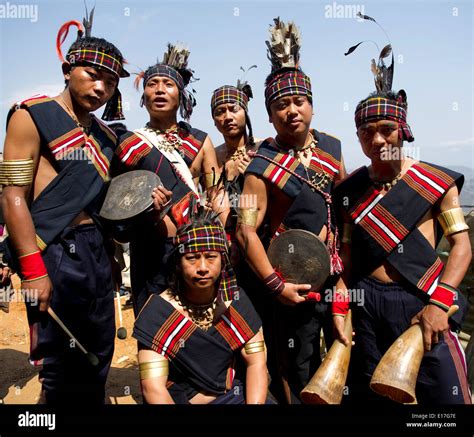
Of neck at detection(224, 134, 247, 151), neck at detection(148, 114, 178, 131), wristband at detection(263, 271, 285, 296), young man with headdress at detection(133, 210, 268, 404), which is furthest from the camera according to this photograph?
neck at detection(224, 134, 247, 151)

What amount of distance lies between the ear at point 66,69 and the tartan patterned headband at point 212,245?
4.58 feet

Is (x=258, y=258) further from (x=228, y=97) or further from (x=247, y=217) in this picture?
(x=228, y=97)

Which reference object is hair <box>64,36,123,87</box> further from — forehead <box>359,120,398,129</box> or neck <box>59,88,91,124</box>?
forehead <box>359,120,398,129</box>

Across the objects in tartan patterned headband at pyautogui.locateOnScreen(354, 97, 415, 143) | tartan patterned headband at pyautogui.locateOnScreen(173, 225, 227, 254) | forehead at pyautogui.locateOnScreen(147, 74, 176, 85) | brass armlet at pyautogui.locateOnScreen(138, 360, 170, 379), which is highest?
forehead at pyautogui.locateOnScreen(147, 74, 176, 85)

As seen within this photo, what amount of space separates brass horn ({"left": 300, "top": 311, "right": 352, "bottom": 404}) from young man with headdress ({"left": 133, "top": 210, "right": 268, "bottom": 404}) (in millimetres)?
327

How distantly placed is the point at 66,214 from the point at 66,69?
106 cm

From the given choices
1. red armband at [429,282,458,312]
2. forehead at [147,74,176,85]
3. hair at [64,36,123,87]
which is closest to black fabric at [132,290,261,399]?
red armband at [429,282,458,312]

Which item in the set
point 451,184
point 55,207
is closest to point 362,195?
point 451,184

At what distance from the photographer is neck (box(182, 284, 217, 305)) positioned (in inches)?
126

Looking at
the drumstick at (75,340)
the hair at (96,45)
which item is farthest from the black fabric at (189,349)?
the hair at (96,45)

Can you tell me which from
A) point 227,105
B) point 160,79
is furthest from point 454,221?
point 160,79

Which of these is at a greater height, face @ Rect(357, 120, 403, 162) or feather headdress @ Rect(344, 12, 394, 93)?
feather headdress @ Rect(344, 12, 394, 93)

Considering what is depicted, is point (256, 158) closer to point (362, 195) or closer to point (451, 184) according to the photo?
point (362, 195)

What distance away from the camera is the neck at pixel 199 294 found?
321 centimetres
